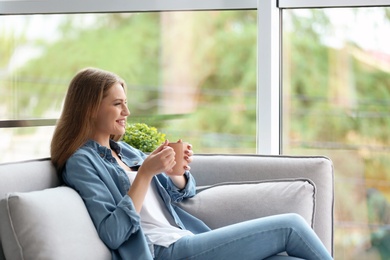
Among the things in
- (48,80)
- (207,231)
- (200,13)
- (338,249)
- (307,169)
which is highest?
(200,13)

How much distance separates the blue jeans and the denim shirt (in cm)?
15

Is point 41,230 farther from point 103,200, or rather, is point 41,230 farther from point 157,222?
point 157,222

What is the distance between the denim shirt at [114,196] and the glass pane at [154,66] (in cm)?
124

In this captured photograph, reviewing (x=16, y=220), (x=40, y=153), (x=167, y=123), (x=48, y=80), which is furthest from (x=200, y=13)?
(x=16, y=220)

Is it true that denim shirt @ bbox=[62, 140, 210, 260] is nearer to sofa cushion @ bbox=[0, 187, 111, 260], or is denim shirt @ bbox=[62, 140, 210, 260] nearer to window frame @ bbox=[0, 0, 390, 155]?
sofa cushion @ bbox=[0, 187, 111, 260]

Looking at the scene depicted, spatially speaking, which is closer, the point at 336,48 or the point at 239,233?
the point at 239,233

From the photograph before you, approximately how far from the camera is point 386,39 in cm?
380

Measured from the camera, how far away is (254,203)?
2.95m

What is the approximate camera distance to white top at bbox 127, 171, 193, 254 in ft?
8.77

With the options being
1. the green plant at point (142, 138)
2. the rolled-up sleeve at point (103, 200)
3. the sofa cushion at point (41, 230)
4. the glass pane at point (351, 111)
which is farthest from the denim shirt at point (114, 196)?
the glass pane at point (351, 111)

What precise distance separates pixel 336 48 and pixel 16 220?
214 centimetres

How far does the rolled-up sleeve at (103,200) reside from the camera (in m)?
2.53

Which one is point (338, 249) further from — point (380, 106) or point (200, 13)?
point (200, 13)

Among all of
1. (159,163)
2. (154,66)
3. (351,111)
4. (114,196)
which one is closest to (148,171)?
(159,163)
